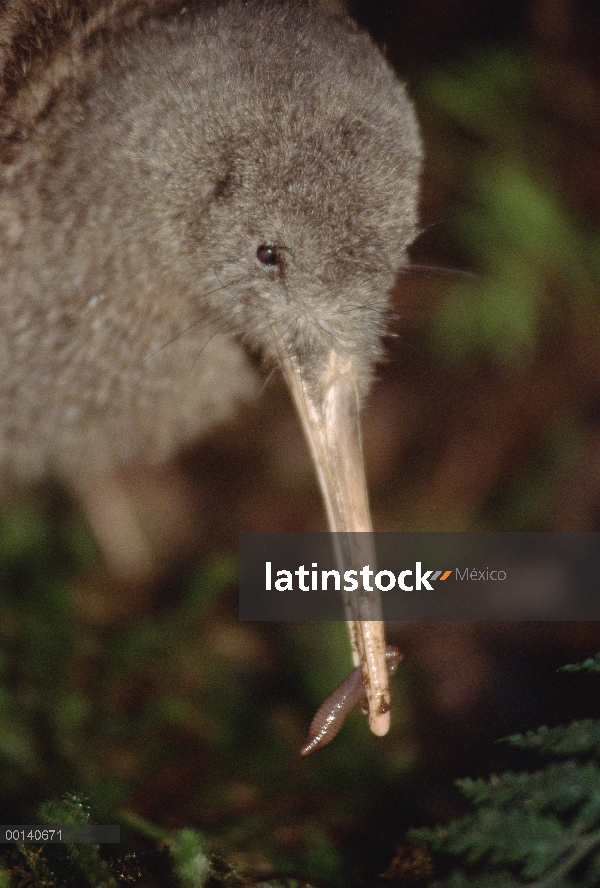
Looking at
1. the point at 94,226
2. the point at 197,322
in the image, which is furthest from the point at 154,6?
the point at 197,322

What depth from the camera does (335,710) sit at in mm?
1043

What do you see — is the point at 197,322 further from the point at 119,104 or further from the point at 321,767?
the point at 321,767

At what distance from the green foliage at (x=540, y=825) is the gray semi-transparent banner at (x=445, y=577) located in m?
0.47

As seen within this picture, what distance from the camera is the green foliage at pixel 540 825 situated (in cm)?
66

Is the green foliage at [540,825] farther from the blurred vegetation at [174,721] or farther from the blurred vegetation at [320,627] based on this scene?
the blurred vegetation at [174,721]

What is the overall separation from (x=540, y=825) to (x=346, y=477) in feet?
1.68

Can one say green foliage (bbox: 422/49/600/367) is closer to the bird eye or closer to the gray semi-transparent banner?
the gray semi-transparent banner

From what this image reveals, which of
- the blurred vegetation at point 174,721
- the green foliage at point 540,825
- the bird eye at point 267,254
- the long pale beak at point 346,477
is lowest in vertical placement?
the blurred vegetation at point 174,721

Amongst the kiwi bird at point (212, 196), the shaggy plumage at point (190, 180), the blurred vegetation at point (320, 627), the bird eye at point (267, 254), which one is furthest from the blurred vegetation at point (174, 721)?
the bird eye at point (267, 254)

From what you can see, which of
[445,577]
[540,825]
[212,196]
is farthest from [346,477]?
[540,825]

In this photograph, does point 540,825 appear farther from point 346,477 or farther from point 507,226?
point 507,226

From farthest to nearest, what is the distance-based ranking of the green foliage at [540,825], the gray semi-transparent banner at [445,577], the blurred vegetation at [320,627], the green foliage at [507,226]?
the green foliage at [507,226] < the gray semi-transparent banner at [445,577] < the blurred vegetation at [320,627] < the green foliage at [540,825]

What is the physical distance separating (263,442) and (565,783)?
3.25ft

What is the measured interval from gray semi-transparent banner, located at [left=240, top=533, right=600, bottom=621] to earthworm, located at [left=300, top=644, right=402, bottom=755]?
0.20 metres
